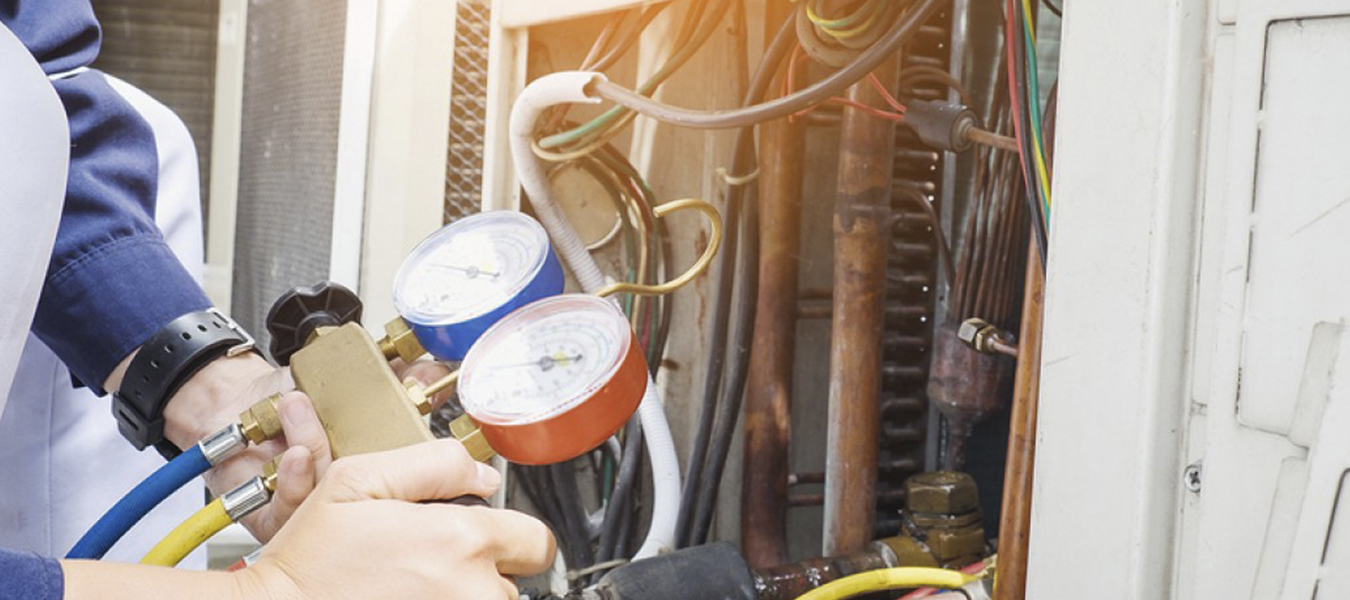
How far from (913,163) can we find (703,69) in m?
0.25

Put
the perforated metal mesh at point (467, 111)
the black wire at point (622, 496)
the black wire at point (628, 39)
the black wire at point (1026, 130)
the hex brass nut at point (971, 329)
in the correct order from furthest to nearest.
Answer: the perforated metal mesh at point (467, 111) < the black wire at point (622, 496) < the black wire at point (628, 39) < the hex brass nut at point (971, 329) < the black wire at point (1026, 130)

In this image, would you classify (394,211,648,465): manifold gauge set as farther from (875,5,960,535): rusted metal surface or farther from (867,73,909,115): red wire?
(875,5,960,535): rusted metal surface

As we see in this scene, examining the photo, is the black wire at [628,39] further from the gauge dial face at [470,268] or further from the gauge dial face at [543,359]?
the gauge dial face at [543,359]

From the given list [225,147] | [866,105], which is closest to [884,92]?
[866,105]

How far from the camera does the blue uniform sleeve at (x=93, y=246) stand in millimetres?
1075

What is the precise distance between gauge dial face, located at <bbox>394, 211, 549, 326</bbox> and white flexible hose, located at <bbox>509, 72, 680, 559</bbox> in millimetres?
238

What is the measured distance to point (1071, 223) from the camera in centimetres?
62

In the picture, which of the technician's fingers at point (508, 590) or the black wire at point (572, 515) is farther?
the black wire at point (572, 515)

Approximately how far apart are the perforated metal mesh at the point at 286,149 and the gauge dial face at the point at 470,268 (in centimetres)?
70

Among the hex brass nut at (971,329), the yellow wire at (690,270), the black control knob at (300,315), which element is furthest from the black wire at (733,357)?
the black control knob at (300,315)

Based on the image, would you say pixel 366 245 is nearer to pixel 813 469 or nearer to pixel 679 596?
pixel 813 469

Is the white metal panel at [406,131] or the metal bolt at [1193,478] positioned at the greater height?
the white metal panel at [406,131]

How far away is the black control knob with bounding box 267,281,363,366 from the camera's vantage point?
96 cm

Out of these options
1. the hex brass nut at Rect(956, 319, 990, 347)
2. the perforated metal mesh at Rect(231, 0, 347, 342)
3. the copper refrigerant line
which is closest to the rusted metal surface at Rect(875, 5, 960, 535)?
the copper refrigerant line
